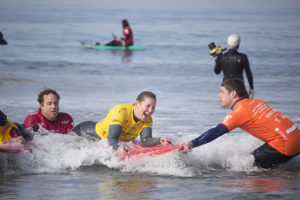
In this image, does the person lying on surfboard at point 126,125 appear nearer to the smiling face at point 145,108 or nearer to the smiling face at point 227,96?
the smiling face at point 145,108

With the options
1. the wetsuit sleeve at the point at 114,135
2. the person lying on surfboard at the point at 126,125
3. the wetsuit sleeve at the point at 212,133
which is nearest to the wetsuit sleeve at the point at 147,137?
the person lying on surfboard at the point at 126,125

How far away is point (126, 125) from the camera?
23.1 ft

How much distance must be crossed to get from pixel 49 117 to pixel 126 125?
1293 mm

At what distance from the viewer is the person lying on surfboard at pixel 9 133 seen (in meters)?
6.67

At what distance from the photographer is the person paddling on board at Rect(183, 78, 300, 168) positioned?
634 cm

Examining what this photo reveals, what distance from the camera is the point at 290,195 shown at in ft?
18.7

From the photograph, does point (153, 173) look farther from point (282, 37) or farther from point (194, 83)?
point (282, 37)

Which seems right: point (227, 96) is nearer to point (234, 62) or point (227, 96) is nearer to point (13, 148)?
point (13, 148)

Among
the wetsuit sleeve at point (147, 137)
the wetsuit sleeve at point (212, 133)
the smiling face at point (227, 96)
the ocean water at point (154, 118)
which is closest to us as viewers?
the ocean water at point (154, 118)

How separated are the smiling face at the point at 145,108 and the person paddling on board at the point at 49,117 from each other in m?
1.32

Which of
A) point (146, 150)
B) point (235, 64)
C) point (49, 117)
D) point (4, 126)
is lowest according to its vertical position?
point (146, 150)

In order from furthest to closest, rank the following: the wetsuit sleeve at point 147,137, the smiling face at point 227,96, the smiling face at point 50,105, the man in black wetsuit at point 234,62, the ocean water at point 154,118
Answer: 1. the man in black wetsuit at point 234,62
2. the smiling face at point 50,105
3. the wetsuit sleeve at point 147,137
4. the smiling face at point 227,96
5. the ocean water at point 154,118

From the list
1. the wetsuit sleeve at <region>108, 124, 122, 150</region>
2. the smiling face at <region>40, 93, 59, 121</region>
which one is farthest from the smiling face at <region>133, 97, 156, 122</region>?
the smiling face at <region>40, 93, 59, 121</region>

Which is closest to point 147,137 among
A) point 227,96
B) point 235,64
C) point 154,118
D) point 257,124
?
point 227,96
